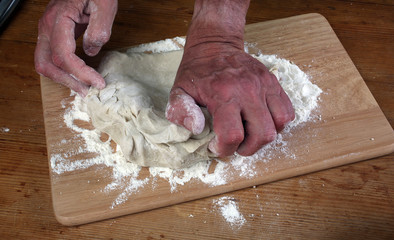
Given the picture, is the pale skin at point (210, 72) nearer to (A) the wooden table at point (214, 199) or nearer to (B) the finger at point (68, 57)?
(B) the finger at point (68, 57)

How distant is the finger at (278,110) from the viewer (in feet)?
3.38

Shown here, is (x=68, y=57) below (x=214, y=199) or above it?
above

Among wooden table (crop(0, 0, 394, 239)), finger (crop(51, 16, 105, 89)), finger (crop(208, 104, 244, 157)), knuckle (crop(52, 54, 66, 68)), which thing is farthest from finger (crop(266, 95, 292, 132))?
knuckle (crop(52, 54, 66, 68))

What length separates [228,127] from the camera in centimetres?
98

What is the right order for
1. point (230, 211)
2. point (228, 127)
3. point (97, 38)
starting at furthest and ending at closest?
point (97, 38), point (230, 211), point (228, 127)

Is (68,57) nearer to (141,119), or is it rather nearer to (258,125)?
(141,119)

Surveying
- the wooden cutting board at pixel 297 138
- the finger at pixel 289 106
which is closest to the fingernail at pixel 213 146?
the wooden cutting board at pixel 297 138

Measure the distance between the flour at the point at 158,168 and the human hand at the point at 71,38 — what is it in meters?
0.13

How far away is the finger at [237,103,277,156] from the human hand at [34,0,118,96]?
488mm

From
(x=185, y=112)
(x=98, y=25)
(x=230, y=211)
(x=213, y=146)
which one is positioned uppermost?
(x=98, y=25)

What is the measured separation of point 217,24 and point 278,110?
35 centimetres

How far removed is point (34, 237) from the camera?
1.06 m

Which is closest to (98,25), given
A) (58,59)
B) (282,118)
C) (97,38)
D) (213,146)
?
(97,38)

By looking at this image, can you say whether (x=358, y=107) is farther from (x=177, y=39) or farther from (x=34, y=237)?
(x=34, y=237)
